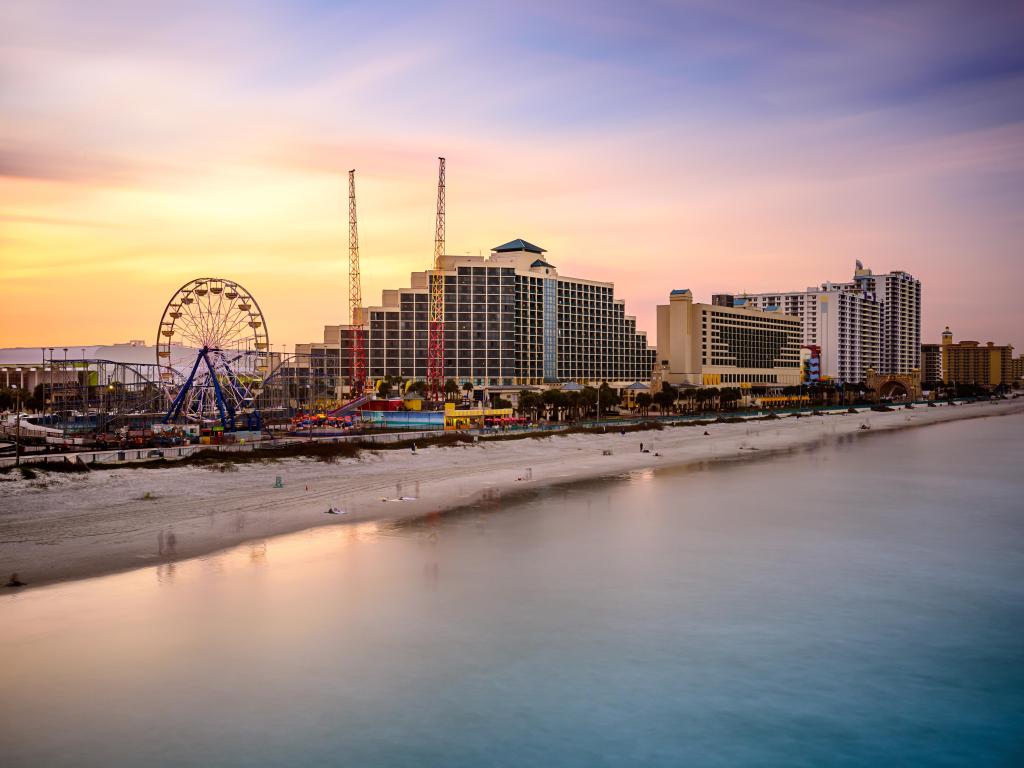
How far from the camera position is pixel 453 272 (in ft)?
453

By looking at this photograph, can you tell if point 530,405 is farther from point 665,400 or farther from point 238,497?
point 238,497

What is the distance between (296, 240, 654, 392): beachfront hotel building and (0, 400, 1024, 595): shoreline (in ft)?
213

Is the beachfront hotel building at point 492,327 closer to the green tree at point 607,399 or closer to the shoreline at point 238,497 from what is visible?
the green tree at point 607,399

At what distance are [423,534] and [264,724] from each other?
17761mm

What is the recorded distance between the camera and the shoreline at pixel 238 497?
98.1 ft

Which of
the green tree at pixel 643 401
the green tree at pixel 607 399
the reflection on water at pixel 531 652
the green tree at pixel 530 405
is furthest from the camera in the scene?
the green tree at pixel 643 401

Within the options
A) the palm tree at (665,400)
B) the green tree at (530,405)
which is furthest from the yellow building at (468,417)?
the palm tree at (665,400)

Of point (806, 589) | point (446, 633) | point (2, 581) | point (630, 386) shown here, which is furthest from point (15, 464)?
point (630, 386)

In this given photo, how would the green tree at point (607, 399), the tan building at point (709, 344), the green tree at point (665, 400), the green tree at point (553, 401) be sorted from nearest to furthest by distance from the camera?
the green tree at point (553, 401) < the green tree at point (607, 399) < the green tree at point (665, 400) < the tan building at point (709, 344)

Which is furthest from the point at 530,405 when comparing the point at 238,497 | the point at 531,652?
the point at 531,652

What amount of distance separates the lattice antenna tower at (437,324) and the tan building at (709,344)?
4750cm

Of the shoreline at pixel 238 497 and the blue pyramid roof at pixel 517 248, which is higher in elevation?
the blue pyramid roof at pixel 517 248

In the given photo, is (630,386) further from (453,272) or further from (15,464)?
(15,464)

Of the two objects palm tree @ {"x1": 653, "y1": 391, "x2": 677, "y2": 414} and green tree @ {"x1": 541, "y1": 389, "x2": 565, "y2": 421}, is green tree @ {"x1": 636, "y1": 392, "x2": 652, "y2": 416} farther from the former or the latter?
green tree @ {"x1": 541, "y1": 389, "x2": 565, "y2": 421}
